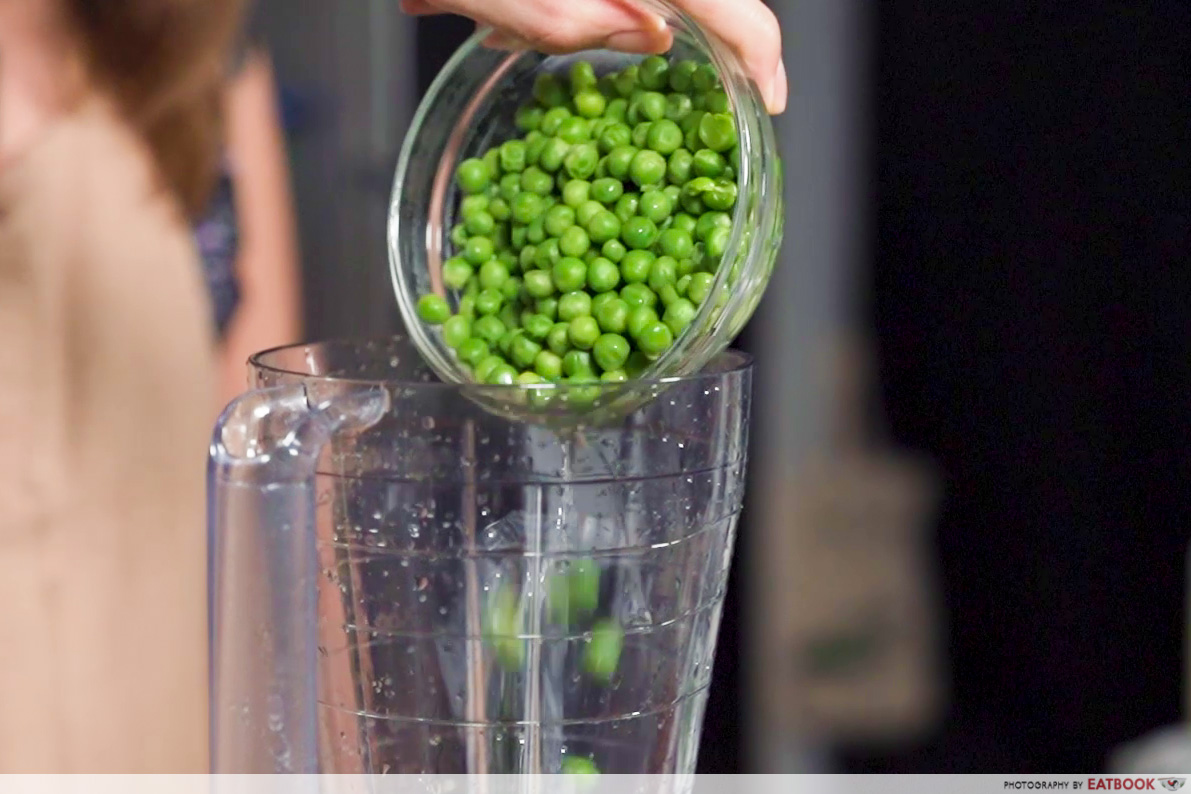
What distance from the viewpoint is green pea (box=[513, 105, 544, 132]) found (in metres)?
0.65

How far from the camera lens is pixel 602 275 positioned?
0.60 m

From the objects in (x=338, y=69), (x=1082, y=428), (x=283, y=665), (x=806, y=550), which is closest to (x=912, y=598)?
(x=806, y=550)

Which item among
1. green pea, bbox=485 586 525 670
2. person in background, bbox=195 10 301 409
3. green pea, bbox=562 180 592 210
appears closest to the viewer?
green pea, bbox=485 586 525 670

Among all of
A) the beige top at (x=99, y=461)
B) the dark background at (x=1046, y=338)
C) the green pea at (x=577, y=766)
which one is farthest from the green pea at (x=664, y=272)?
the dark background at (x=1046, y=338)

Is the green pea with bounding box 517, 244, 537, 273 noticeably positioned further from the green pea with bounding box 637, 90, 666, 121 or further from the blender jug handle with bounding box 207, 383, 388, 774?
the blender jug handle with bounding box 207, 383, 388, 774

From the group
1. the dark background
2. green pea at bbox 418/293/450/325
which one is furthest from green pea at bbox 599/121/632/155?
the dark background

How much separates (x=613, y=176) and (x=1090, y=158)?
4.19 ft

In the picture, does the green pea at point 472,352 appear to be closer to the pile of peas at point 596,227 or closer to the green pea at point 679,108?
the pile of peas at point 596,227

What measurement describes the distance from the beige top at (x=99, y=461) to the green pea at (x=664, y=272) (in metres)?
0.75

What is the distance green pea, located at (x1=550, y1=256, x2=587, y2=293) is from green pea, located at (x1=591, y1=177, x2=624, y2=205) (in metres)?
0.03

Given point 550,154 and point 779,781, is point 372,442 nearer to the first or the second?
point 550,154

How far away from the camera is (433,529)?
1.65ft

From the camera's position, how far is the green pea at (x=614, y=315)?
59cm

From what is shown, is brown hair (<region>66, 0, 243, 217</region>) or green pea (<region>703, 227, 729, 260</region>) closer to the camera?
green pea (<region>703, 227, 729, 260</region>)
